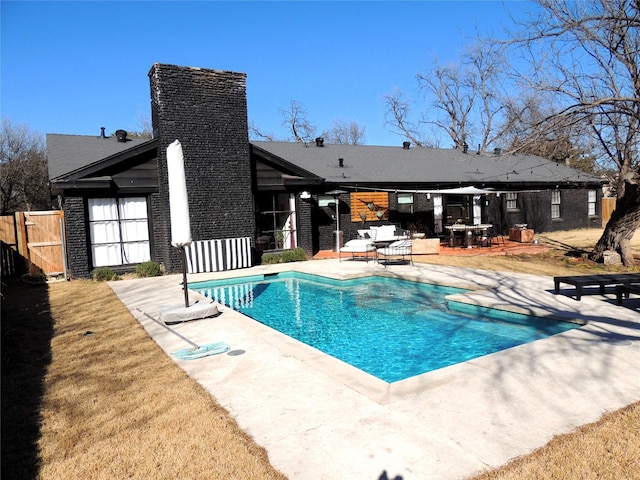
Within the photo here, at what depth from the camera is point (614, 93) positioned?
461 inches

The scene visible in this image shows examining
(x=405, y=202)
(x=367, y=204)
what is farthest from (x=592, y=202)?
(x=367, y=204)

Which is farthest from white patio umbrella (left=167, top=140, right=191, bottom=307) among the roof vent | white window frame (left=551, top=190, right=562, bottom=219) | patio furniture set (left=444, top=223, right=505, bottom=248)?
white window frame (left=551, top=190, right=562, bottom=219)

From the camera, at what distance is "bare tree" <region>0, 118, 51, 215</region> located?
30.5 metres

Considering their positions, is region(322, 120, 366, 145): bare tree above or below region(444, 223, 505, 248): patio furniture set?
above

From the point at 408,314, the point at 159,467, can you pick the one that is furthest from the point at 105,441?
the point at 408,314

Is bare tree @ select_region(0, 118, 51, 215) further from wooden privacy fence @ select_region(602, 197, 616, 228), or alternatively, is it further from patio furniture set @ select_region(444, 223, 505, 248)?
wooden privacy fence @ select_region(602, 197, 616, 228)

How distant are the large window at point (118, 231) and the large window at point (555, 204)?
21127 mm

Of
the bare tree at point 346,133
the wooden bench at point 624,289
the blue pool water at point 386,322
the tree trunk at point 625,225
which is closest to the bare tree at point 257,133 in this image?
the bare tree at point 346,133

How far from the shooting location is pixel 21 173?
3097 cm

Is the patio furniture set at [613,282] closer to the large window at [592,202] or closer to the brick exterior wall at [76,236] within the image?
the brick exterior wall at [76,236]

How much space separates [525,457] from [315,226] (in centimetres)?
1482

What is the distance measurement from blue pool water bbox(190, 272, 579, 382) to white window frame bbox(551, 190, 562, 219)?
16847 millimetres

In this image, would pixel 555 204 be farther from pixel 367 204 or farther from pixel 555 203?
pixel 367 204

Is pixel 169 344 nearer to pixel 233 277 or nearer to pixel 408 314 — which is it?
pixel 408 314
